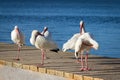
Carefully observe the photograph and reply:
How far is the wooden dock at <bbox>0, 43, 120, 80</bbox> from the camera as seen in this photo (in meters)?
12.4

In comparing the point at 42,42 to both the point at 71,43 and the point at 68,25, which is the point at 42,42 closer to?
the point at 71,43

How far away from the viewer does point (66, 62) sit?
13.9 meters

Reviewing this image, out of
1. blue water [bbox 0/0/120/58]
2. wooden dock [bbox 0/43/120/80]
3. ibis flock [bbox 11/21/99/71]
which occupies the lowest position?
wooden dock [bbox 0/43/120/80]

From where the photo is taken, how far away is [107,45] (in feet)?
95.0

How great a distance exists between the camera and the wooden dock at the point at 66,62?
12.4 m

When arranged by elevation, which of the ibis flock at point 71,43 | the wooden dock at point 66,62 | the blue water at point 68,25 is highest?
the blue water at point 68,25

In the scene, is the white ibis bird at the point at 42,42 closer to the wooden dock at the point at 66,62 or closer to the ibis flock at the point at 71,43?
the ibis flock at the point at 71,43

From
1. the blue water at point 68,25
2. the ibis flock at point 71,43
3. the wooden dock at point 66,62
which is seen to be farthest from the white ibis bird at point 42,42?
the blue water at point 68,25

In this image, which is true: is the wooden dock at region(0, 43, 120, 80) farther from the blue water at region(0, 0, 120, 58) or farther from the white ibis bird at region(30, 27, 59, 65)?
the blue water at region(0, 0, 120, 58)

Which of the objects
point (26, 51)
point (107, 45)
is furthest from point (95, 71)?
point (107, 45)

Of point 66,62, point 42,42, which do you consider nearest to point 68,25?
point 66,62

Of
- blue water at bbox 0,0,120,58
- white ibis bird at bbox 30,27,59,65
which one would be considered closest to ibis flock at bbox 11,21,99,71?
white ibis bird at bbox 30,27,59,65

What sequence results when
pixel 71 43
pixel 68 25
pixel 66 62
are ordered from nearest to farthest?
pixel 71 43 → pixel 66 62 → pixel 68 25

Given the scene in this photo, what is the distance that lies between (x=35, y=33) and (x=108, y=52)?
476 inches
